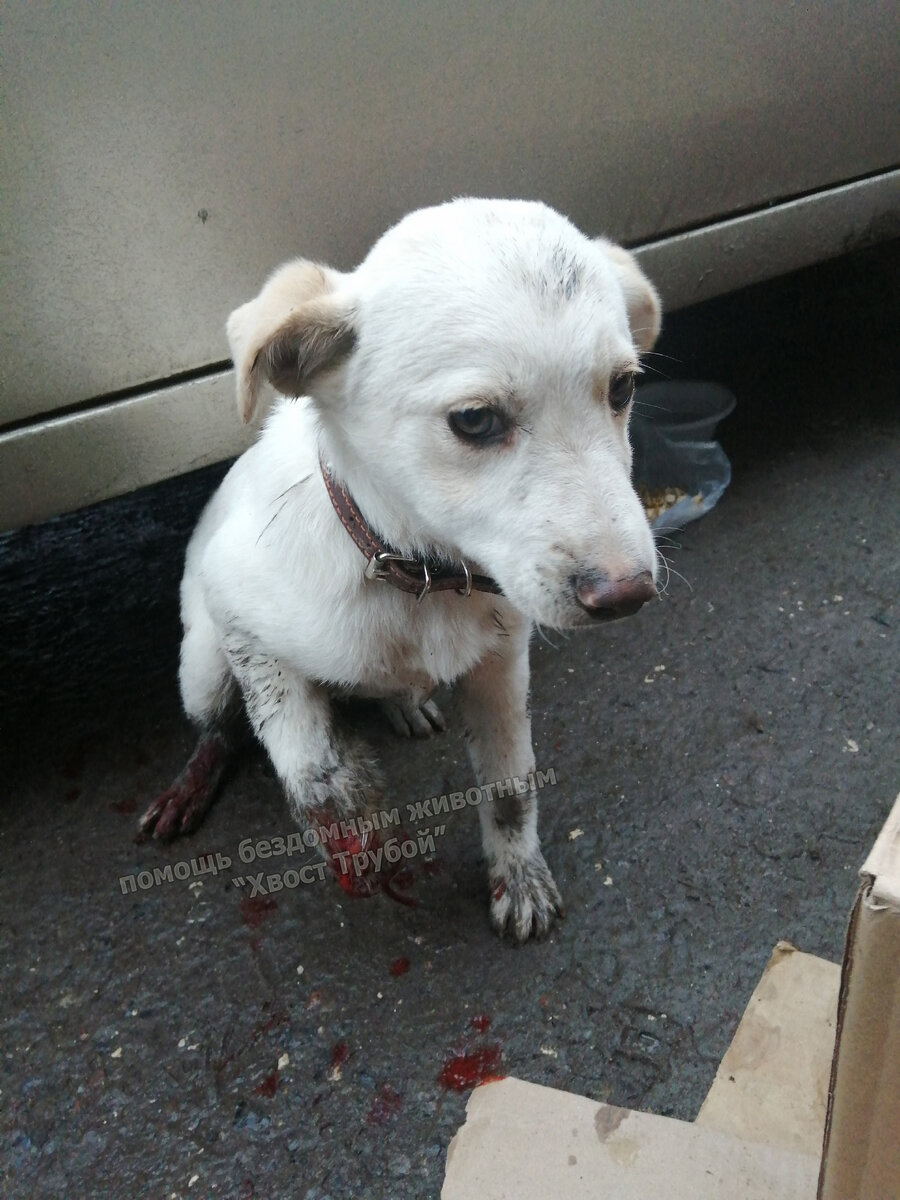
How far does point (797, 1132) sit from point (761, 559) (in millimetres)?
1833

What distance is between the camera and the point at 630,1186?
145 centimetres

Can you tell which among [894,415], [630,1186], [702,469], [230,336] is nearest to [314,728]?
[230,336]

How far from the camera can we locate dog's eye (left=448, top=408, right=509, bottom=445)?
132 cm

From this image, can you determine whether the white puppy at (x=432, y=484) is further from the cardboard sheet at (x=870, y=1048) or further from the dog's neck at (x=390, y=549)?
the cardboard sheet at (x=870, y=1048)

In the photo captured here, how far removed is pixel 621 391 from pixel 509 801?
0.94m

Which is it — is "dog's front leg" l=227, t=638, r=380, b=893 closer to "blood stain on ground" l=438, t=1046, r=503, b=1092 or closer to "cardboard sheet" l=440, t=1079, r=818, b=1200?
"blood stain on ground" l=438, t=1046, r=503, b=1092

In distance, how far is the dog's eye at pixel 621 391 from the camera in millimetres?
1415

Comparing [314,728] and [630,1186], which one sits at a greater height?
[314,728]

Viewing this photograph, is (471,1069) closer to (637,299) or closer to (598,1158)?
(598,1158)

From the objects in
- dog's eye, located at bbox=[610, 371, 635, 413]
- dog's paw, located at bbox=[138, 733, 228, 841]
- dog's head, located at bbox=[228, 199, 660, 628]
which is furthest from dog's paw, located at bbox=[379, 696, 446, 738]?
dog's eye, located at bbox=[610, 371, 635, 413]

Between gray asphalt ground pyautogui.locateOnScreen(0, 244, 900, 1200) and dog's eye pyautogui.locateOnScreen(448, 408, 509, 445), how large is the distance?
1163 mm

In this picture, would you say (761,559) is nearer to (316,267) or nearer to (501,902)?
(501,902)

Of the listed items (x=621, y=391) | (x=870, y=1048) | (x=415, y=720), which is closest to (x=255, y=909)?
(x=415, y=720)

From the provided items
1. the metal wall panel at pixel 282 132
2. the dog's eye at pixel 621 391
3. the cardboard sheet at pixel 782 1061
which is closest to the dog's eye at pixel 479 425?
the dog's eye at pixel 621 391
